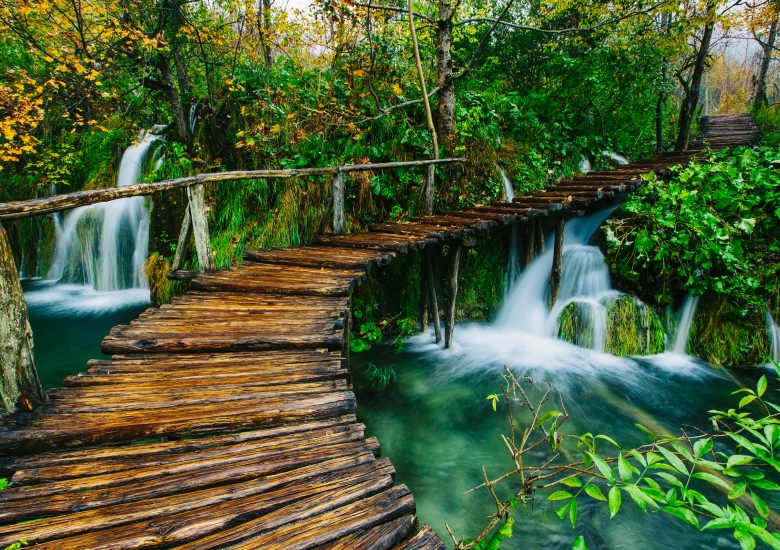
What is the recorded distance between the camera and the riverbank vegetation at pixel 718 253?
251 inches

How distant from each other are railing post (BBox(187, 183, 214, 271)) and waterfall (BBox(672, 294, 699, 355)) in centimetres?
714

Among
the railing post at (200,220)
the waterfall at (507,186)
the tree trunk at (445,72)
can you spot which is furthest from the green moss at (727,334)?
the railing post at (200,220)

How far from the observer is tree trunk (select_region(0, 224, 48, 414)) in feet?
7.68

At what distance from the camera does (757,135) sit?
504 inches

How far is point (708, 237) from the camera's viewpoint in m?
6.40

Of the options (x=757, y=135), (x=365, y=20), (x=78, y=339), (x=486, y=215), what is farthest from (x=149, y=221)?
(x=757, y=135)

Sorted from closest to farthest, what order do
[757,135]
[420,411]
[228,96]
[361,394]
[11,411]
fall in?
[11,411], [420,411], [361,394], [228,96], [757,135]

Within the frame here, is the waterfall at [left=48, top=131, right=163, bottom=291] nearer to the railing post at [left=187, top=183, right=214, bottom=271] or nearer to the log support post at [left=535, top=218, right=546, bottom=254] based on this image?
the railing post at [left=187, top=183, right=214, bottom=271]

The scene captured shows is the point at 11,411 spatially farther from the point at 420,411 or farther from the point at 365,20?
the point at 365,20

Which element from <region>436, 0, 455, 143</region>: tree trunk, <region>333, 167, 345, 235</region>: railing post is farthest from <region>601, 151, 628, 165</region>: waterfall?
<region>333, 167, 345, 235</region>: railing post

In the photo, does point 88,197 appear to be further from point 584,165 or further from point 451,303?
point 584,165

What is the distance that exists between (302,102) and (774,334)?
29.4 feet

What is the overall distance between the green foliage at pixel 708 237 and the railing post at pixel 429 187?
10.1ft

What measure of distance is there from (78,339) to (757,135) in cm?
1840
